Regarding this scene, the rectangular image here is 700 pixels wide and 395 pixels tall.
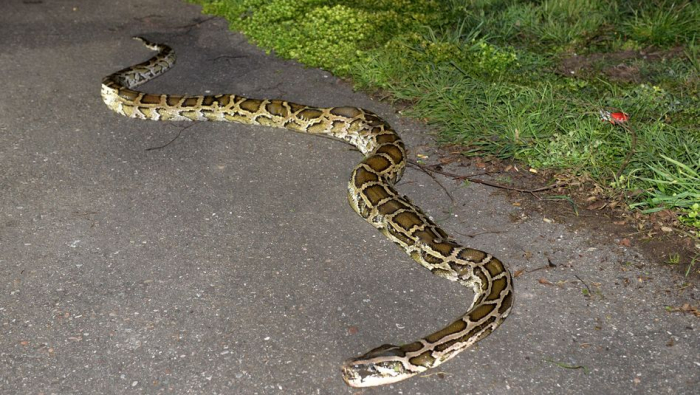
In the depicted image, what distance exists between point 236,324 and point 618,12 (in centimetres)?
812

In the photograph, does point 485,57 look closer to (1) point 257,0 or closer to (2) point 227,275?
(1) point 257,0

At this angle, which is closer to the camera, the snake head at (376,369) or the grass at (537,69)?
the snake head at (376,369)

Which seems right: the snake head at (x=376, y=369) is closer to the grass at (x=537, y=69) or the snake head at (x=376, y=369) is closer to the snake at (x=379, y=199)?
the snake at (x=379, y=199)

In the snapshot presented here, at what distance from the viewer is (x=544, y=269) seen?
6395mm

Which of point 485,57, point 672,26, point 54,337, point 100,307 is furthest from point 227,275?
point 672,26

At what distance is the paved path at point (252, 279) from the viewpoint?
526 cm

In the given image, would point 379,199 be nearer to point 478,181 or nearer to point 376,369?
point 478,181

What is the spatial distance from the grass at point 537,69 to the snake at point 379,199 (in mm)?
960

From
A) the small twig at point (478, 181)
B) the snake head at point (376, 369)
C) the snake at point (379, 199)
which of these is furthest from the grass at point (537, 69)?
the snake head at point (376, 369)

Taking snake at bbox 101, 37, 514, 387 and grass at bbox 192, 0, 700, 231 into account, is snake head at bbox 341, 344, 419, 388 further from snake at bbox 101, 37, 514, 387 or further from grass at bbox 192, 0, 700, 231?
grass at bbox 192, 0, 700, 231

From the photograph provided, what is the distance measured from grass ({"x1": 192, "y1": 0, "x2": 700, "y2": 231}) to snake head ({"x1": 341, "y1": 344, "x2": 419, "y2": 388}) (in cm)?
305

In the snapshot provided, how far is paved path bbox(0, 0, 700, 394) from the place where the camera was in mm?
5258

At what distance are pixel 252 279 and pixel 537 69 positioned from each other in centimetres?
527

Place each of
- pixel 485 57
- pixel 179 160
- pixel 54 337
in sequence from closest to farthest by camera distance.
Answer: pixel 54 337 < pixel 179 160 < pixel 485 57
